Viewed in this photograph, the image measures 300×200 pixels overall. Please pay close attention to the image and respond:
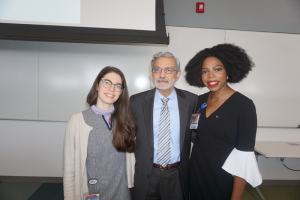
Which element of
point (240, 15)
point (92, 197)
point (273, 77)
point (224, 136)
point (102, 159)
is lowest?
point (92, 197)

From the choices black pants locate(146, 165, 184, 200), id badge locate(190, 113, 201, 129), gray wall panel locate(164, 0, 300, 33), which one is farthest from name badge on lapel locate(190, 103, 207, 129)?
gray wall panel locate(164, 0, 300, 33)

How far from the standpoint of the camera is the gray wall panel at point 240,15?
2.89 meters

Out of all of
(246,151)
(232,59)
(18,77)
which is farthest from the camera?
(18,77)

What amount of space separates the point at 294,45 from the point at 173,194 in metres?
3.58

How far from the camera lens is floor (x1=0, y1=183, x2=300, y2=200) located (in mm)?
2559

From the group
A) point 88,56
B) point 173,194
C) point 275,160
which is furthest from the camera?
point 275,160

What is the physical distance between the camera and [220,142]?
1324 mm

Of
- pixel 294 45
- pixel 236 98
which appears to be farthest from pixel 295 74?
pixel 236 98

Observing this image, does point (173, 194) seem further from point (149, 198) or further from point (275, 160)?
point (275, 160)

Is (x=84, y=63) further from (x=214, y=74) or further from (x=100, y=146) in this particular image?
(x=214, y=74)

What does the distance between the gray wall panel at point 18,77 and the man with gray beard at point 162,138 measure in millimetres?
2332

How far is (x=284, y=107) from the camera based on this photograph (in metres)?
3.01

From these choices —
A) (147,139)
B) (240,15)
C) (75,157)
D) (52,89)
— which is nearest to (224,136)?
(147,139)

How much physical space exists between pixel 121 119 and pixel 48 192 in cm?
242
